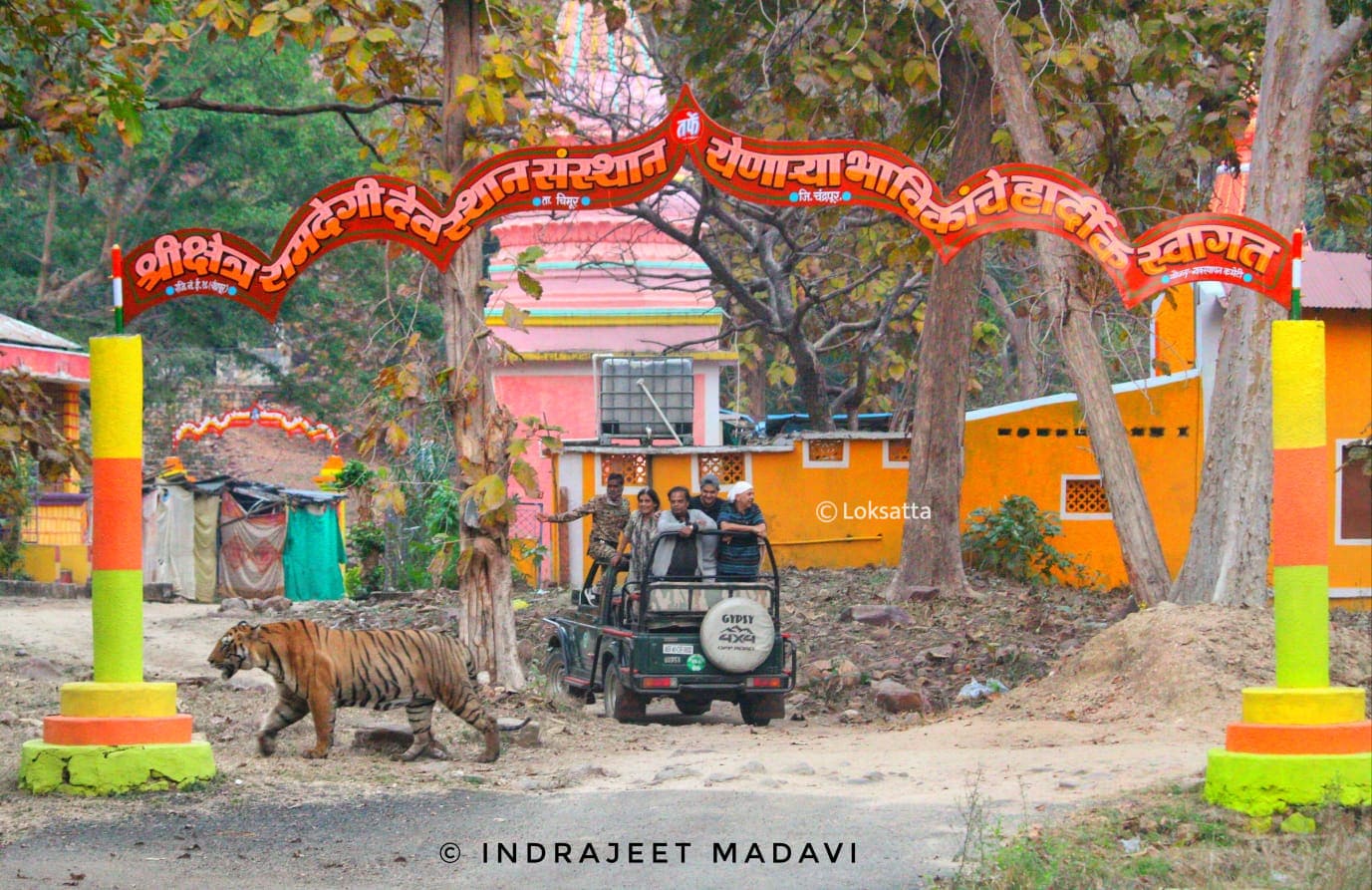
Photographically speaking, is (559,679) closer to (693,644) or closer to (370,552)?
(693,644)

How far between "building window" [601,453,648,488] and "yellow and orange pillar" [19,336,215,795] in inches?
508

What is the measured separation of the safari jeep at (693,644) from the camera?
39.5 ft

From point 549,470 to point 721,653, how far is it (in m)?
11.0

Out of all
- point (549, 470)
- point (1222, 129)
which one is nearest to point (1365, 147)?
point (1222, 129)

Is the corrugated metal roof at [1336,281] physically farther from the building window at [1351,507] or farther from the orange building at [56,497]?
the orange building at [56,497]

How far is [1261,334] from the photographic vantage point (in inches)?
509

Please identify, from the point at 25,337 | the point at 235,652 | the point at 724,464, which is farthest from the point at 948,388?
the point at 25,337

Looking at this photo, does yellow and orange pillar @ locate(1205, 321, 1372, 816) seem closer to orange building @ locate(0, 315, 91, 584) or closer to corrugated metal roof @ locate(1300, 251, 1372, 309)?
corrugated metal roof @ locate(1300, 251, 1372, 309)

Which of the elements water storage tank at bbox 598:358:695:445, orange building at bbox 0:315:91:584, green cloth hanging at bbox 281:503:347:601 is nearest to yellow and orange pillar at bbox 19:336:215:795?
water storage tank at bbox 598:358:695:445

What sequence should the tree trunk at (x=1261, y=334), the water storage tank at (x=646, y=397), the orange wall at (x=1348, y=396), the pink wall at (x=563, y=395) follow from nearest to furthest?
the tree trunk at (x=1261, y=334) < the orange wall at (x=1348, y=396) < the water storage tank at (x=646, y=397) < the pink wall at (x=563, y=395)

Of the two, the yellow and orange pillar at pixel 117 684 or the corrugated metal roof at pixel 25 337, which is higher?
the corrugated metal roof at pixel 25 337

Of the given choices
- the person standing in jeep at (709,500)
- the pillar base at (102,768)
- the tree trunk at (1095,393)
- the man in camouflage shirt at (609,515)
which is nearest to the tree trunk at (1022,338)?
the tree trunk at (1095,393)

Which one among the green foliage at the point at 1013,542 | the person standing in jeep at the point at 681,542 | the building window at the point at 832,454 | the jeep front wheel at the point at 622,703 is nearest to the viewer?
the person standing in jeep at the point at 681,542

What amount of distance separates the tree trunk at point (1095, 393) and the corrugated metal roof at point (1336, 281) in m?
7.31
